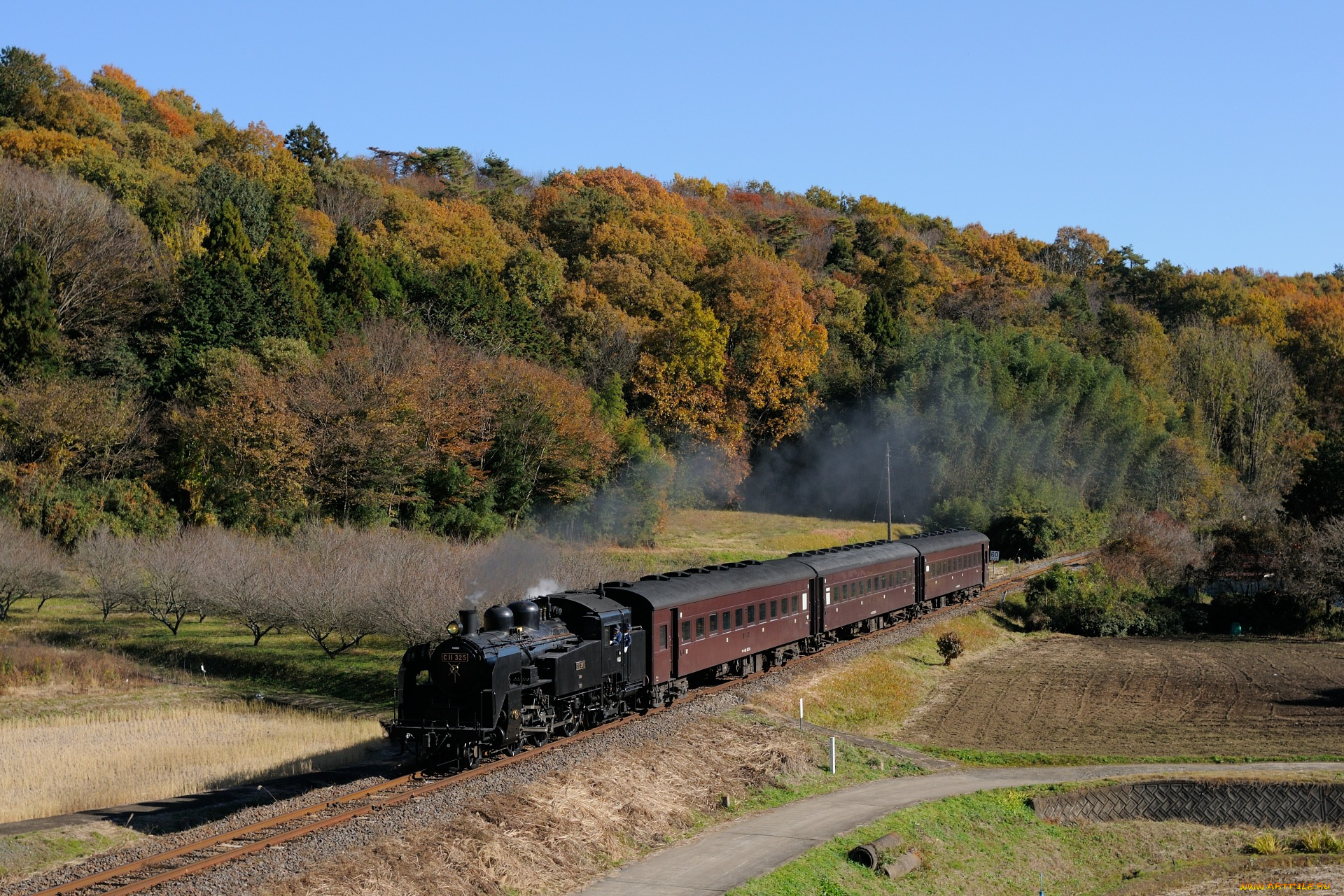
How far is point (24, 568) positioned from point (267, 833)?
31.1m

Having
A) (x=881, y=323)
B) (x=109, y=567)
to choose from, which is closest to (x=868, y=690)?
(x=109, y=567)

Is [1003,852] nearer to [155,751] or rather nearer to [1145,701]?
[1145,701]

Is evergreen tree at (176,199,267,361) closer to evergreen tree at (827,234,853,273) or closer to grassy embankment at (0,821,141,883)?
grassy embankment at (0,821,141,883)

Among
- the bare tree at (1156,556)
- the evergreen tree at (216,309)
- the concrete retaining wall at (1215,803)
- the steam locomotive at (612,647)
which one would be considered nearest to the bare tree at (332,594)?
the steam locomotive at (612,647)

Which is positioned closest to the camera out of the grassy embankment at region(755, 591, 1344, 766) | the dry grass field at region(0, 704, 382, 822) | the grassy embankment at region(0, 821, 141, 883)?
the grassy embankment at region(0, 821, 141, 883)

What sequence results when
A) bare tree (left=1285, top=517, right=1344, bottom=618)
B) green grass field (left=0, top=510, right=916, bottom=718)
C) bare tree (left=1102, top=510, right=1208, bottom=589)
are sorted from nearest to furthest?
green grass field (left=0, top=510, right=916, bottom=718) < bare tree (left=1285, top=517, right=1344, bottom=618) < bare tree (left=1102, top=510, right=1208, bottom=589)

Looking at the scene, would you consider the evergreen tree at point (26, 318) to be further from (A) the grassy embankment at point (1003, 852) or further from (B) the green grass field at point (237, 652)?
(A) the grassy embankment at point (1003, 852)

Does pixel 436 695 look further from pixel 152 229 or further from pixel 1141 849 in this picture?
pixel 152 229

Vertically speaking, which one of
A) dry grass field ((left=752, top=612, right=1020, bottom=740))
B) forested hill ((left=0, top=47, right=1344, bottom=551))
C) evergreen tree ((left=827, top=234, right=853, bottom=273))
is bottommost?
dry grass field ((left=752, top=612, right=1020, bottom=740))

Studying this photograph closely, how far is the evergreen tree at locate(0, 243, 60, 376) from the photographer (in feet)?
168

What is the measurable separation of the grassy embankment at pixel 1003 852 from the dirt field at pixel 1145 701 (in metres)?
3.90

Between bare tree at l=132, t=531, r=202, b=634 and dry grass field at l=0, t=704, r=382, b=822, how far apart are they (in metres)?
10.7

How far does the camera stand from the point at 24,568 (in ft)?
139

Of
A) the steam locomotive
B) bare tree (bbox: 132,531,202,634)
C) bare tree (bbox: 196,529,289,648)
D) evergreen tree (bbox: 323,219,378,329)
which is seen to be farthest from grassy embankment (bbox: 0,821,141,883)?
evergreen tree (bbox: 323,219,378,329)
